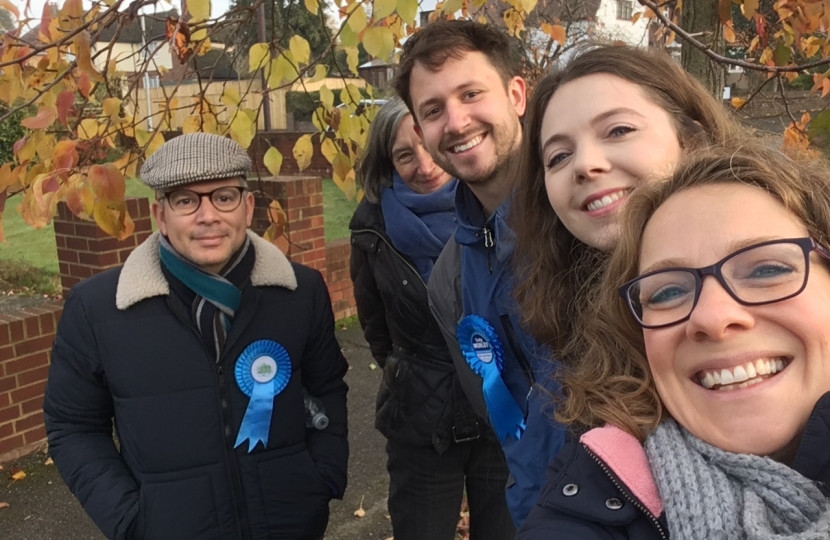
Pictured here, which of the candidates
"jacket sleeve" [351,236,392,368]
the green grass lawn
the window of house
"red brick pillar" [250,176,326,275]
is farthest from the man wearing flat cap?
the window of house

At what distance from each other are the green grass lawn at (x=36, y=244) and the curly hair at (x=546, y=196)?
580cm

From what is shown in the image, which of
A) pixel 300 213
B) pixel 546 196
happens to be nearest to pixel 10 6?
pixel 546 196

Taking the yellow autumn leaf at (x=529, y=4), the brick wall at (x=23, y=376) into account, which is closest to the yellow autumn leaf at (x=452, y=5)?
the yellow autumn leaf at (x=529, y=4)

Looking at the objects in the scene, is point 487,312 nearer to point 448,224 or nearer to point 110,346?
point 448,224

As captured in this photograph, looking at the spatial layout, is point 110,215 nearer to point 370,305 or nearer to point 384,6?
point 384,6

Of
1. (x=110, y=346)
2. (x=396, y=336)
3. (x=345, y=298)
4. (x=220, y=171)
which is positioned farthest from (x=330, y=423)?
(x=345, y=298)

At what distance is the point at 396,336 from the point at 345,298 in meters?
3.80

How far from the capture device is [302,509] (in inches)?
88.3

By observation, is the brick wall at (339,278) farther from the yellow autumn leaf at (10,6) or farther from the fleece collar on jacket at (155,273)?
the yellow autumn leaf at (10,6)

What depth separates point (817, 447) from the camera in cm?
99

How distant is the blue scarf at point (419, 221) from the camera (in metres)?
2.71

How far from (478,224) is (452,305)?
27 cm

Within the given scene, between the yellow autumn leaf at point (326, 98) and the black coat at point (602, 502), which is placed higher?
the yellow autumn leaf at point (326, 98)

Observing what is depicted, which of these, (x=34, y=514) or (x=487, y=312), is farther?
(x=34, y=514)
